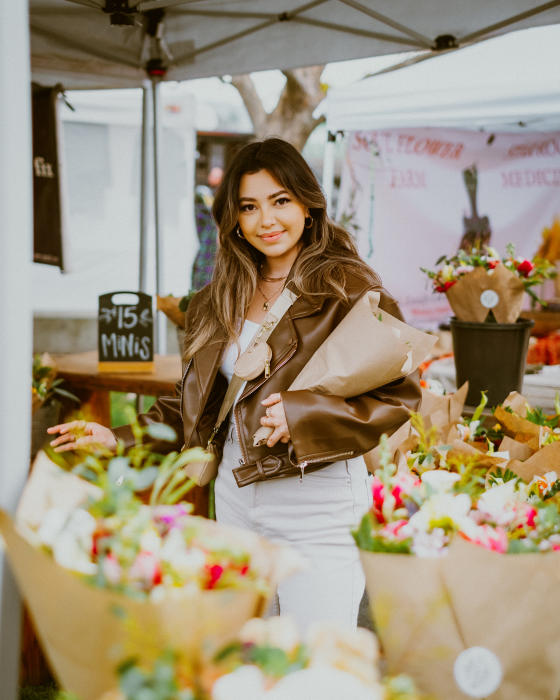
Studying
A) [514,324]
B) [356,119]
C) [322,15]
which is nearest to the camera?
[514,324]

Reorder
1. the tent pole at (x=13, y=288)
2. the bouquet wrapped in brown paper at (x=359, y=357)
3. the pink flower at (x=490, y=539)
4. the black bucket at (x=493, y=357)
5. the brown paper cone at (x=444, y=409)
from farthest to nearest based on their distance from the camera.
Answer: the black bucket at (x=493, y=357), the brown paper cone at (x=444, y=409), the bouquet wrapped in brown paper at (x=359, y=357), the pink flower at (x=490, y=539), the tent pole at (x=13, y=288)

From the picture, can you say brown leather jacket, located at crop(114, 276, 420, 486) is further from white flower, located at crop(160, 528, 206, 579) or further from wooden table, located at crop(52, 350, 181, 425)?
wooden table, located at crop(52, 350, 181, 425)

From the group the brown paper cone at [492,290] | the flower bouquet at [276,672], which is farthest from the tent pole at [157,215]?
the flower bouquet at [276,672]

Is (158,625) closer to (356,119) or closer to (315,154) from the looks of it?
(356,119)

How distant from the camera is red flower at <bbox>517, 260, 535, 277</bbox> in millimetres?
2975

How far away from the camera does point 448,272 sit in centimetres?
305

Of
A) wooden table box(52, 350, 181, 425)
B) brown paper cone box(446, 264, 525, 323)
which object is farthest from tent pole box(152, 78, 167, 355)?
brown paper cone box(446, 264, 525, 323)

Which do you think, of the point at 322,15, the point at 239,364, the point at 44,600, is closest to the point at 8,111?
→ the point at 44,600

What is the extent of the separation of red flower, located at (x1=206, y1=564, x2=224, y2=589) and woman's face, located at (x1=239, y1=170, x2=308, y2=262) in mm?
1111

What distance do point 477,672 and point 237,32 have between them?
3550 mm

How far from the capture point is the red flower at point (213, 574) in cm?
91

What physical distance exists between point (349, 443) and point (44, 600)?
927mm

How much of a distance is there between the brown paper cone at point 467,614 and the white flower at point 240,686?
0.24 meters

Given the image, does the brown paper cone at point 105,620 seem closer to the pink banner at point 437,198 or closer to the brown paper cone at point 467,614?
the brown paper cone at point 467,614
